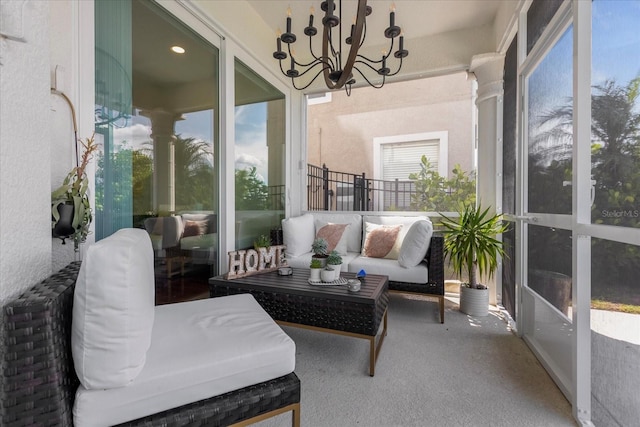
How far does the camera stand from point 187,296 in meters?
2.34

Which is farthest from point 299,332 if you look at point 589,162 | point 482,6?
point 482,6

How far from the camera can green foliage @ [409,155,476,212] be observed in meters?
3.36

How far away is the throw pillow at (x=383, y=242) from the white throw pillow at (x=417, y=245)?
0.31 meters

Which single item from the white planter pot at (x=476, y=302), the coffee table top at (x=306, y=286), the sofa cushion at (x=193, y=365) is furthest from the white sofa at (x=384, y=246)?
the sofa cushion at (x=193, y=365)

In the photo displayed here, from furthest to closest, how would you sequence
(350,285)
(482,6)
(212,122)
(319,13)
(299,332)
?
(319,13) → (482,6) → (212,122) → (299,332) → (350,285)

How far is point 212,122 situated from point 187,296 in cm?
151

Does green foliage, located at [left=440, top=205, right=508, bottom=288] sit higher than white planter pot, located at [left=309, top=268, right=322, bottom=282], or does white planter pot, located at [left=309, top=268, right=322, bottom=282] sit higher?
green foliage, located at [left=440, top=205, right=508, bottom=288]

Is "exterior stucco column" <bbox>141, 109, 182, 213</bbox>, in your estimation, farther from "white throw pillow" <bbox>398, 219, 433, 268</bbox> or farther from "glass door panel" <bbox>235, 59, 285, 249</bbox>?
"white throw pillow" <bbox>398, 219, 433, 268</bbox>

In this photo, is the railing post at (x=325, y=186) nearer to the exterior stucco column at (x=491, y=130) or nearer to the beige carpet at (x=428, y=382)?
the exterior stucco column at (x=491, y=130)

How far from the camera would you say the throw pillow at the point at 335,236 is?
326cm

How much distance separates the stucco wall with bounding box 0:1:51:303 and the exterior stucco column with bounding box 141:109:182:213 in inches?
33.6

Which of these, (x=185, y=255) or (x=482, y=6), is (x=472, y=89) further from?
(x=185, y=255)

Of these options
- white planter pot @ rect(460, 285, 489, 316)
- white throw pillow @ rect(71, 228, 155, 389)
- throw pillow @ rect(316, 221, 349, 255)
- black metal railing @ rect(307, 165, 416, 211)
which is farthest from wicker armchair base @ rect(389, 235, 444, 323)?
white throw pillow @ rect(71, 228, 155, 389)

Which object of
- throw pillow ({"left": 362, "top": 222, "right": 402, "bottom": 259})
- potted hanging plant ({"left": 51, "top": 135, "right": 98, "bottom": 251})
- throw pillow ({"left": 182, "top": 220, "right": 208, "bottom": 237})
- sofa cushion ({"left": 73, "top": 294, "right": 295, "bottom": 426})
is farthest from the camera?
throw pillow ({"left": 362, "top": 222, "right": 402, "bottom": 259})
